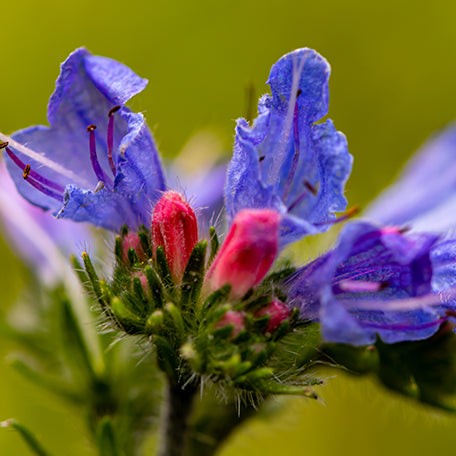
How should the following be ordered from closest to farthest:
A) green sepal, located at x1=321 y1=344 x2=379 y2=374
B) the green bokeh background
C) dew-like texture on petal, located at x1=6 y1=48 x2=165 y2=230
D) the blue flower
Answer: dew-like texture on petal, located at x1=6 y1=48 x2=165 y2=230, green sepal, located at x1=321 y1=344 x2=379 y2=374, the blue flower, the green bokeh background

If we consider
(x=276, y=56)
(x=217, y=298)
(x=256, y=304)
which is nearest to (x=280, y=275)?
(x=256, y=304)

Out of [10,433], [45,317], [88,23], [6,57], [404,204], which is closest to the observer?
[404,204]

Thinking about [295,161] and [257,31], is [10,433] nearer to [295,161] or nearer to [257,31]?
[295,161]

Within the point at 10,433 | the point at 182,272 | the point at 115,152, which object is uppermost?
the point at 115,152

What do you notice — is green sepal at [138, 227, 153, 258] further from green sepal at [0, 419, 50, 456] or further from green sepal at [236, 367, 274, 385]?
green sepal at [0, 419, 50, 456]

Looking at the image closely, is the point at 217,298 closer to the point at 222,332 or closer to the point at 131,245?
the point at 222,332

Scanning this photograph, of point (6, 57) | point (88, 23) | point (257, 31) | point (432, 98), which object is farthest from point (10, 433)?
point (432, 98)

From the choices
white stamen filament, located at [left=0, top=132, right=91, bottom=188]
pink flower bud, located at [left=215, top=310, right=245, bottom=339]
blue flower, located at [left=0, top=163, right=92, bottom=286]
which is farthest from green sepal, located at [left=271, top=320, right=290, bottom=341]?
blue flower, located at [left=0, top=163, right=92, bottom=286]

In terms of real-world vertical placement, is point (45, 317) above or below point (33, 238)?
below
